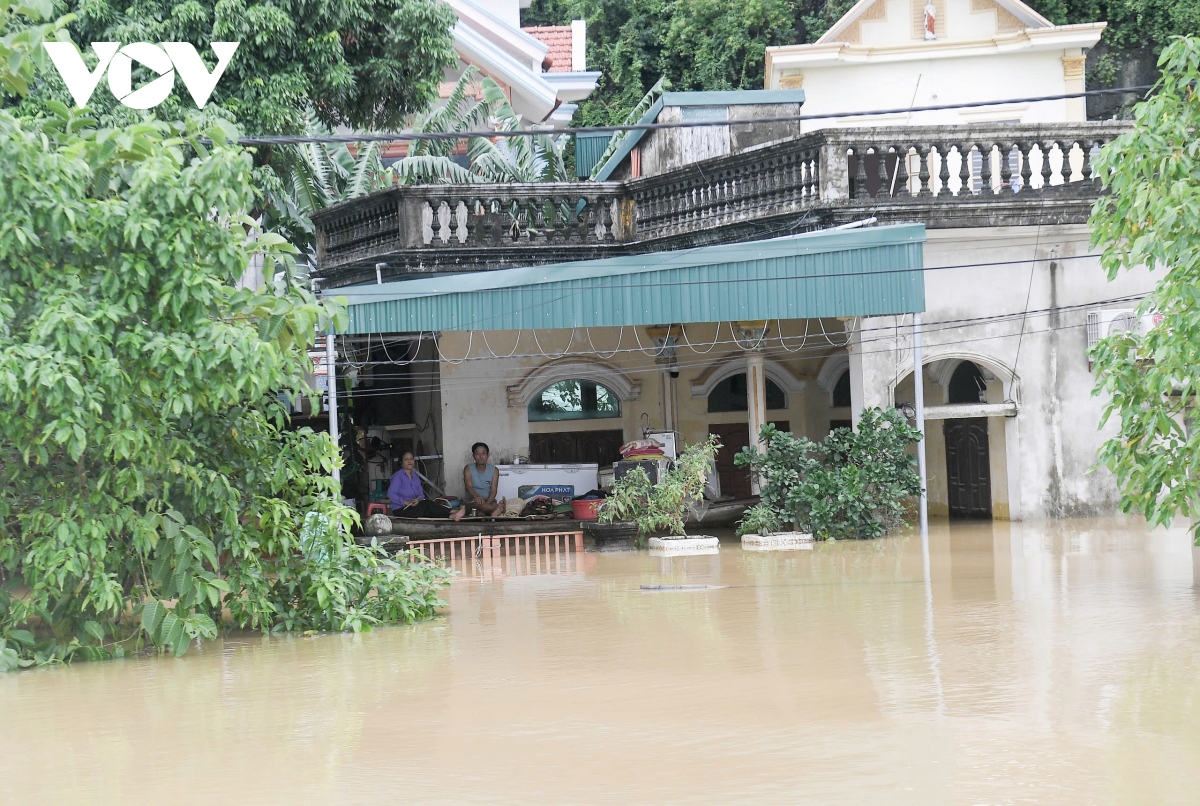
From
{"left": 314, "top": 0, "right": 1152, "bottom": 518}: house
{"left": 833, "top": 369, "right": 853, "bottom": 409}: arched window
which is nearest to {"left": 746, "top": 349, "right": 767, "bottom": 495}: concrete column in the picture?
{"left": 314, "top": 0, "right": 1152, "bottom": 518}: house

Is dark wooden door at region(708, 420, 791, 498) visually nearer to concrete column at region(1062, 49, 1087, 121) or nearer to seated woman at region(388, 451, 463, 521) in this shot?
seated woman at region(388, 451, 463, 521)

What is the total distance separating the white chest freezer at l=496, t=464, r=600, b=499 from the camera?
18188 millimetres

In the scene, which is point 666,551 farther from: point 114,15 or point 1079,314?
point 114,15

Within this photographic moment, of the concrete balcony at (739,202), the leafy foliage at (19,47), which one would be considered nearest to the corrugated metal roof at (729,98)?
the concrete balcony at (739,202)

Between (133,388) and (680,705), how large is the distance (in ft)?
14.2

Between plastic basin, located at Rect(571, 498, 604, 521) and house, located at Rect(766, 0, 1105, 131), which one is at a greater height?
house, located at Rect(766, 0, 1105, 131)

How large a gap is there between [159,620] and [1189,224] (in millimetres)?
8145

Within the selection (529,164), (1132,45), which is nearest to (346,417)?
(529,164)

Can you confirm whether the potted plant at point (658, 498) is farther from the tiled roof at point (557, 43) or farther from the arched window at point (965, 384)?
the tiled roof at point (557, 43)

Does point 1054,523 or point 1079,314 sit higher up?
point 1079,314

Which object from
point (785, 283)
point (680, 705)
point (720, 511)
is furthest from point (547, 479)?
point (680, 705)

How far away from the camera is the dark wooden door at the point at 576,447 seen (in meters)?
19.5

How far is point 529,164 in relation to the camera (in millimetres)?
21156

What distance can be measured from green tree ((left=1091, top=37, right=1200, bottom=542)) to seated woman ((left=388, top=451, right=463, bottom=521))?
9083 mm
